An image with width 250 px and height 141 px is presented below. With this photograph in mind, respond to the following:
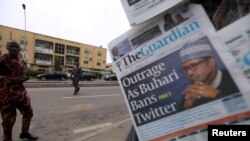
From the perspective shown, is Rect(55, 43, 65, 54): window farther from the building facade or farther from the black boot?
the black boot

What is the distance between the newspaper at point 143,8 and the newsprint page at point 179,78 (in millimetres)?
32

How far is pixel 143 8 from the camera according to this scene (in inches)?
41.9

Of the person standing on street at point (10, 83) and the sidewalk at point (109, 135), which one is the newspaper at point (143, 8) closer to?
the person standing on street at point (10, 83)

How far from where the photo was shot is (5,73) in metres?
4.18

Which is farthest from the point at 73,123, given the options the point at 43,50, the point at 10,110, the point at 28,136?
the point at 43,50

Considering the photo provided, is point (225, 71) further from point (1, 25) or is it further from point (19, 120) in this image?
point (1, 25)

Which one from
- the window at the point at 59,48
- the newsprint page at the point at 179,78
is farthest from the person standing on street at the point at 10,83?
the window at the point at 59,48

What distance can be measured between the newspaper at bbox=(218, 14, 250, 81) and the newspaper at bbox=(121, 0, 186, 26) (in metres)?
0.18

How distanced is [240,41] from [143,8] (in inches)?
12.2

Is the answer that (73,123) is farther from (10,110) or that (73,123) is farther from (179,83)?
(179,83)

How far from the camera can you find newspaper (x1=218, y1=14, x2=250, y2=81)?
3.16 ft

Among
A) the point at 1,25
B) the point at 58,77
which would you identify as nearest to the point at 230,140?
the point at 58,77

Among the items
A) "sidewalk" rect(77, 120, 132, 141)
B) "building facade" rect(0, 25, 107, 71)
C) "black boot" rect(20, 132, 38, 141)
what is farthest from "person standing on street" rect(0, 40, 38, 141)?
"building facade" rect(0, 25, 107, 71)

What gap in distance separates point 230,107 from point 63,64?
69.4 m
